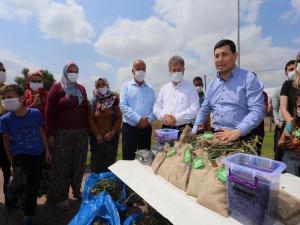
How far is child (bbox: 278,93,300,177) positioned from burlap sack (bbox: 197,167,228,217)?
4.75 feet

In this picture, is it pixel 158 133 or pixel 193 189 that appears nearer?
pixel 193 189

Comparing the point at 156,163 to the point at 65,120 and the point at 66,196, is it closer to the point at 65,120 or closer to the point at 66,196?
the point at 65,120

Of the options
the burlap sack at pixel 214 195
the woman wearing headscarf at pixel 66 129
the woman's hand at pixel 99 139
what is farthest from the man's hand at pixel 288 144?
the woman wearing headscarf at pixel 66 129

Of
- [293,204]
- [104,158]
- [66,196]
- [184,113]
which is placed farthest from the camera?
[104,158]

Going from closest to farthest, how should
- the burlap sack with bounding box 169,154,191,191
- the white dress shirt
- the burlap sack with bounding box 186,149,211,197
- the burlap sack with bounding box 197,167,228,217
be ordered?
the burlap sack with bounding box 197,167,228,217
the burlap sack with bounding box 186,149,211,197
the burlap sack with bounding box 169,154,191,191
the white dress shirt

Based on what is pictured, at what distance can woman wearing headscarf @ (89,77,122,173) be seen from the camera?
425 centimetres

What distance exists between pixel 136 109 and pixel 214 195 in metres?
2.53

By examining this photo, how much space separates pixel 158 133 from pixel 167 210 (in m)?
1.23

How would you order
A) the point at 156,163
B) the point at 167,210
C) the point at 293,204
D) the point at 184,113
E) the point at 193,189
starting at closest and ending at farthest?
the point at 293,204
the point at 167,210
the point at 193,189
the point at 156,163
the point at 184,113

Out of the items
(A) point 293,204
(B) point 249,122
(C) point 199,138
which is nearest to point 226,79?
(B) point 249,122

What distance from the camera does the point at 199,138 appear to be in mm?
2441

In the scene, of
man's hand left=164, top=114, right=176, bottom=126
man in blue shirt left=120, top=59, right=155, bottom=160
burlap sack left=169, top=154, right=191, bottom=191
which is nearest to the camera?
burlap sack left=169, top=154, right=191, bottom=191

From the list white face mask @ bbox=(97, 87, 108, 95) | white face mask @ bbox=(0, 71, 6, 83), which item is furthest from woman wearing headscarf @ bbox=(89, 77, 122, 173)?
white face mask @ bbox=(0, 71, 6, 83)

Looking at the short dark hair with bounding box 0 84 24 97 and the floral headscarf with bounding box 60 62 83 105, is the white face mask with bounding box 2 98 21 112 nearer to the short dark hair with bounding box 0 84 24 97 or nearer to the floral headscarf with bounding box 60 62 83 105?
the short dark hair with bounding box 0 84 24 97
